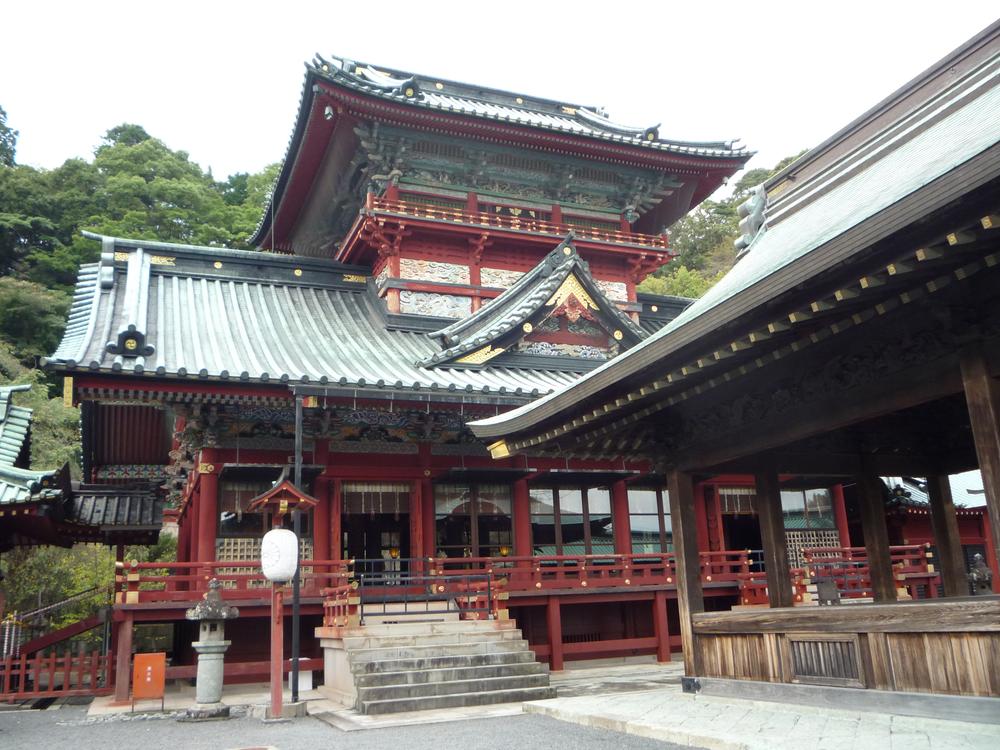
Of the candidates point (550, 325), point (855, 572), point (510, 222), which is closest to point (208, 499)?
point (550, 325)

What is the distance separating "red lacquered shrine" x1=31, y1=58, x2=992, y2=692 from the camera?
14.5 m

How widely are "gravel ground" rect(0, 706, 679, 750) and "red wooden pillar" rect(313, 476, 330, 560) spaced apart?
15.4ft

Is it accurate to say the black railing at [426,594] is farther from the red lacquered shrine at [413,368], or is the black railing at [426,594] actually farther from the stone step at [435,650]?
the stone step at [435,650]

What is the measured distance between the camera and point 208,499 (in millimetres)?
14727

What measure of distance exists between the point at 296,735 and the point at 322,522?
655cm

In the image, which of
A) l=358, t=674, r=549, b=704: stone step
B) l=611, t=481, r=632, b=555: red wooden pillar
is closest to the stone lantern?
l=358, t=674, r=549, b=704: stone step

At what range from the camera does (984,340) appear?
6391 mm

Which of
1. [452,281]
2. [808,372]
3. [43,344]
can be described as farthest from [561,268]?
[43,344]

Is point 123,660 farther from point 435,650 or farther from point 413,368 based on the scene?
point 413,368

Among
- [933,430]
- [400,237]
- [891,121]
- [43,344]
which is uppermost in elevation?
[43,344]

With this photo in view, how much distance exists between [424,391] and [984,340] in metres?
9.51

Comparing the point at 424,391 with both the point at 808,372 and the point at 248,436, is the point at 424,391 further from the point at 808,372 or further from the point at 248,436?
the point at 808,372

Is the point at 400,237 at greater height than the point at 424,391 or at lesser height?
greater

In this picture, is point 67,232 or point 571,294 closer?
point 571,294
